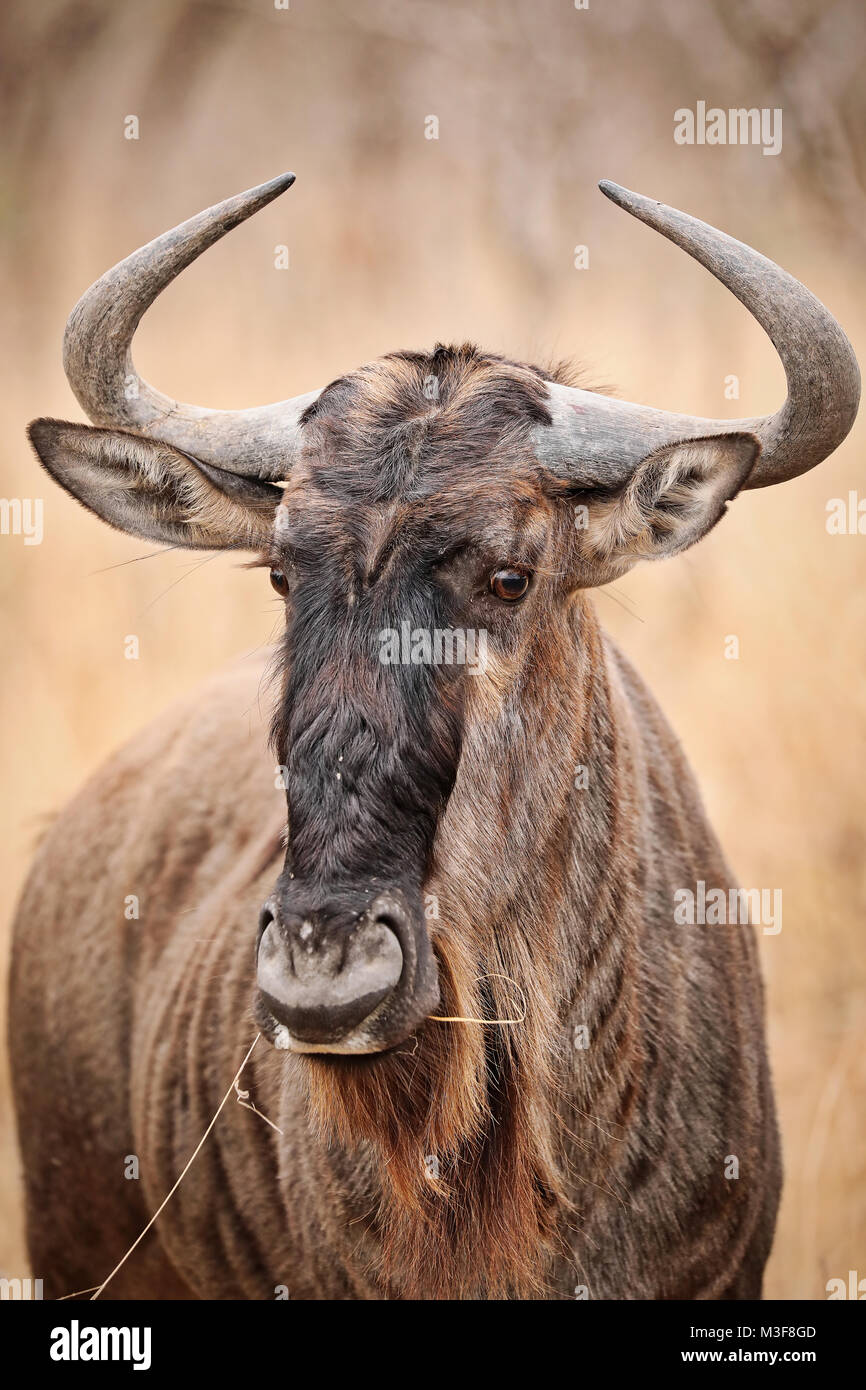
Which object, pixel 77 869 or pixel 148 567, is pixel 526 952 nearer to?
pixel 77 869

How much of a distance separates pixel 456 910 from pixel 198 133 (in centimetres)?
784

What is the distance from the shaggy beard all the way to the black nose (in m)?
0.38

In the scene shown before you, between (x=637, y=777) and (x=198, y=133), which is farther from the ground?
(x=198, y=133)

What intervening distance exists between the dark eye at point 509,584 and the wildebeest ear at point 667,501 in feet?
0.99

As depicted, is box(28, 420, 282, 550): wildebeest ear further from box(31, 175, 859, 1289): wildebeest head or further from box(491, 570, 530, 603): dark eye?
box(491, 570, 530, 603): dark eye

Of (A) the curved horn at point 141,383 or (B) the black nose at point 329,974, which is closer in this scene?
(B) the black nose at point 329,974

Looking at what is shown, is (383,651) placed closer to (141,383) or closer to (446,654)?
(446,654)

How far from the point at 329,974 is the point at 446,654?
0.83 m

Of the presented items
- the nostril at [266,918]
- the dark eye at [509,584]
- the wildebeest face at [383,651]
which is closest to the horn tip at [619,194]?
the wildebeest face at [383,651]

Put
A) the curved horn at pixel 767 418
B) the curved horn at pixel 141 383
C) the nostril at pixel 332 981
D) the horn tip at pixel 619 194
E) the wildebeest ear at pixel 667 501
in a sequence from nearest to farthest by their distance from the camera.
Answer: the nostril at pixel 332 981, the wildebeest ear at pixel 667 501, the curved horn at pixel 767 418, the horn tip at pixel 619 194, the curved horn at pixel 141 383

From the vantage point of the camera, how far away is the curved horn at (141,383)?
154 inches

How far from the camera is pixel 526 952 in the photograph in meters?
3.53

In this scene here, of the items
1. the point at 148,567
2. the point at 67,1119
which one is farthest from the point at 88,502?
the point at 148,567

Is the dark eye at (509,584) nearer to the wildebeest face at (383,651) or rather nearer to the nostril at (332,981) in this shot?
the wildebeest face at (383,651)
